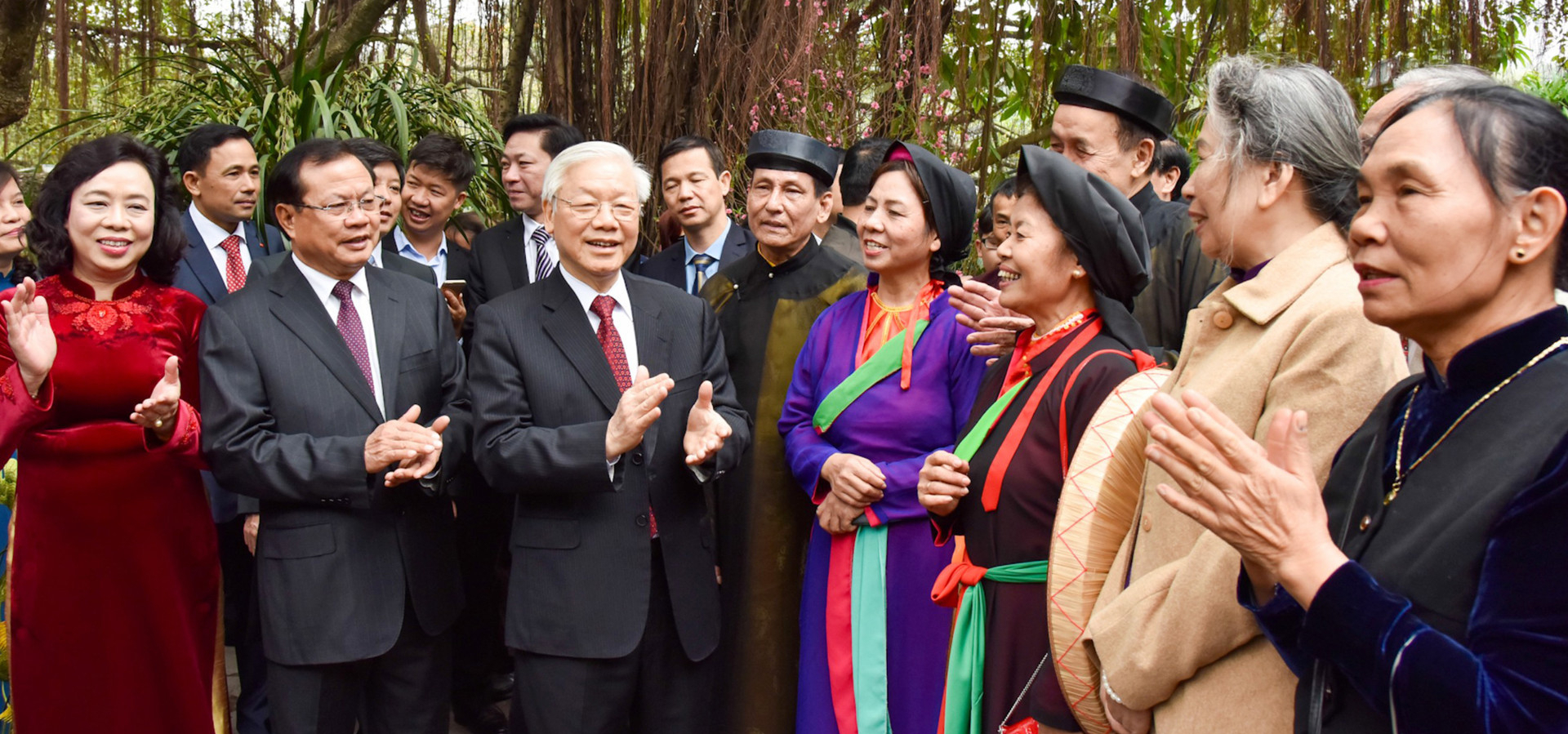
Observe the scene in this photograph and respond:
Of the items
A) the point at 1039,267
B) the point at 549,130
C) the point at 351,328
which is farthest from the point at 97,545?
the point at 1039,267

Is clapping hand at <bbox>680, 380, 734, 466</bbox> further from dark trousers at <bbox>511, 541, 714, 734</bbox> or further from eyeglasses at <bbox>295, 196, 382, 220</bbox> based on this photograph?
eyeglasses at <bbox>295, 196, 382, 220</bbox>

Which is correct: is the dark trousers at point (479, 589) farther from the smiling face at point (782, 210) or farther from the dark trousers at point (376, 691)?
the smiling face at point (782, 210)

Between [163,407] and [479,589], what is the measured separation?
1.59 meters

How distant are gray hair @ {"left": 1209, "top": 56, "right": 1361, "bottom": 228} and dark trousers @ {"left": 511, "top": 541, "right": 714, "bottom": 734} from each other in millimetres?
1697

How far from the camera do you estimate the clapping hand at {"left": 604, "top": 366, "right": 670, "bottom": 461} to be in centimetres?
255

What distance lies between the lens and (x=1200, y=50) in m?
4.88

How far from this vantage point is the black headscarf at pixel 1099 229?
2301 millimetres

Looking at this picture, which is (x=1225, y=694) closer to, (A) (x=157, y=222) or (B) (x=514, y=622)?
(B) (x=514, y=622)

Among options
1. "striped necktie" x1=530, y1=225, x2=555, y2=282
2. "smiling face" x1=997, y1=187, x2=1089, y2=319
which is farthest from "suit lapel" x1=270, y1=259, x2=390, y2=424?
"smiling face" x1=997, y1=187, x2=1089, y2=319

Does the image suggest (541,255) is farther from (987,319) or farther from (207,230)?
(987,319)

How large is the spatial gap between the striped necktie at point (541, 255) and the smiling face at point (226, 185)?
99 centimetres

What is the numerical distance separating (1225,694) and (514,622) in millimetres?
1719

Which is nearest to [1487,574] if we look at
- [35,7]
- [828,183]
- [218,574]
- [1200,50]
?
[828,183]

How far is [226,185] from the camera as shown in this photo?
388 centimetres
